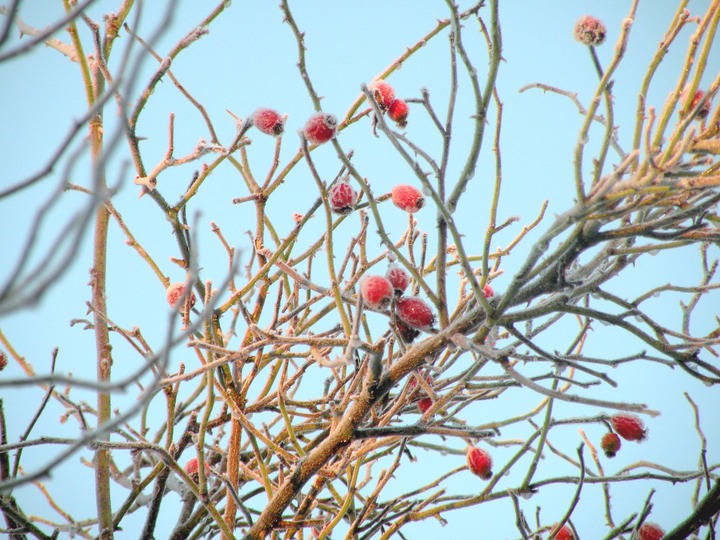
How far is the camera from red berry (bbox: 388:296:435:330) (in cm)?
129

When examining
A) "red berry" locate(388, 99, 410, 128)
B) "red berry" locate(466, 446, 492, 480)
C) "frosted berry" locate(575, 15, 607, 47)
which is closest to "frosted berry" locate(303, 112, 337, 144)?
"red berry" locate(388, 99, 410, 128)

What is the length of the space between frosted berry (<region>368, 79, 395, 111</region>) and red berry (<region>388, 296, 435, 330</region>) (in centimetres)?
52

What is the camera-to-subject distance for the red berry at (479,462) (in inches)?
61.8

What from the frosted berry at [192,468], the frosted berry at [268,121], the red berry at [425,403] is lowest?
the red berry at [425,403]

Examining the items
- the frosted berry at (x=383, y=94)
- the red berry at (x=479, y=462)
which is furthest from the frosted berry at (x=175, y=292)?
the red berry at (x=479, y=462)

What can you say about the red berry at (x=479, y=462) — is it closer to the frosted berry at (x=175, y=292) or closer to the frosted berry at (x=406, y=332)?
the frosted berry at (x=406, y=332)

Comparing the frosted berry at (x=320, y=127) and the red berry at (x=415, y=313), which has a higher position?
the frosted berry at (x=320, y=127)

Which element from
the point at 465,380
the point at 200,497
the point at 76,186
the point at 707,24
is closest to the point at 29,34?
the point at 76,186

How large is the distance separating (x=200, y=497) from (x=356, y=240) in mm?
753

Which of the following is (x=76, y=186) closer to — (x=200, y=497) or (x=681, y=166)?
(x=200, y=497)

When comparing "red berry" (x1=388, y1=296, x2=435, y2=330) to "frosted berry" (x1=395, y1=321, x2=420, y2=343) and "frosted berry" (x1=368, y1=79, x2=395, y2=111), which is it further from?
"frosted berry" (x1=368, y1=79, x2=395, y2=111)

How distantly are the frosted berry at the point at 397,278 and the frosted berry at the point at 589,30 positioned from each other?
2.02ft

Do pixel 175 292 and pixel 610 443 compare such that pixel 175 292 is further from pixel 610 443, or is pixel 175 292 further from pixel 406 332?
pixel 610 443

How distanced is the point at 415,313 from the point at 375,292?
10cm
